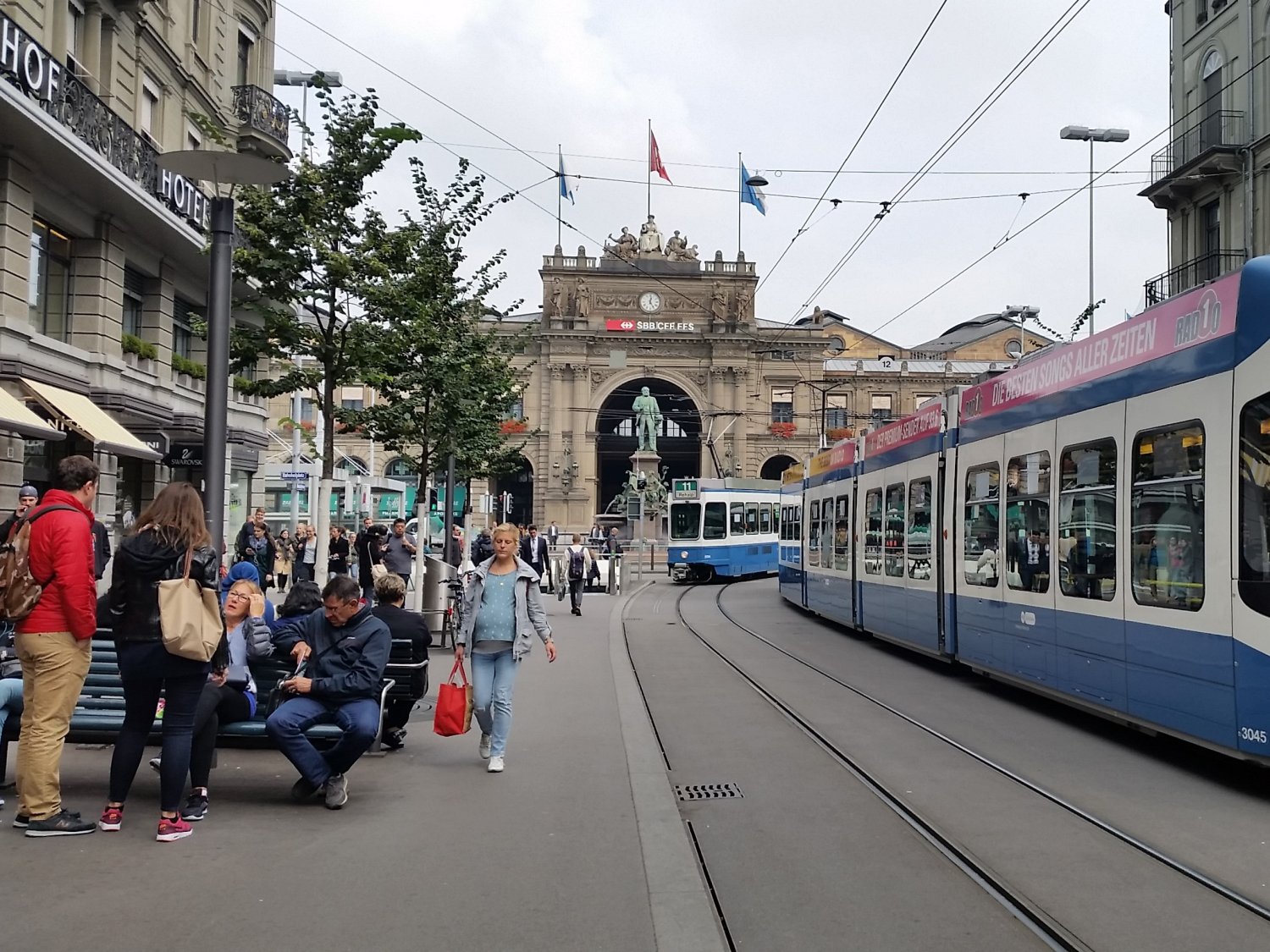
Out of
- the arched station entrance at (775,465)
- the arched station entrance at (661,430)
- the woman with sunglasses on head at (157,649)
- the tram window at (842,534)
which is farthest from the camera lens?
the arched station entrance at (775,465)

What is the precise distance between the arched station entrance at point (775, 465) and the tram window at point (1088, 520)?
67.8 m

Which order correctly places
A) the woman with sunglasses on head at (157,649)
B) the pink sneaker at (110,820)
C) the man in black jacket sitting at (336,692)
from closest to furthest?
the woman with sunglasses on head at (157,649), the pink sneaker at (110,820), the man in black jacket sitting at (336,692)

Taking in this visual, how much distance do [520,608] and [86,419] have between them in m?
11.9

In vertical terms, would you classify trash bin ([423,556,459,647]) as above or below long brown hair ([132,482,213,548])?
below

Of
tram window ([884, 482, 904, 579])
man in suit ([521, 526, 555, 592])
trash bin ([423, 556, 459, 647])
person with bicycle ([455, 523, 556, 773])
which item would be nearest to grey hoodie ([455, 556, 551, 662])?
person with bicycle ([455, 523, 556, 773])

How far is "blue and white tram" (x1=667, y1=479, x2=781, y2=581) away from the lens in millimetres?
38219

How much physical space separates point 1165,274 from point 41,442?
23.7 meters

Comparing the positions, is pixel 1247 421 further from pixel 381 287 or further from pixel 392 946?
pixel 381 287

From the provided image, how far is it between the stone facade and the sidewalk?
30.6 feet

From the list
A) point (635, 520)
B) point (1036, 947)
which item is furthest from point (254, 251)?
point (635, 520)

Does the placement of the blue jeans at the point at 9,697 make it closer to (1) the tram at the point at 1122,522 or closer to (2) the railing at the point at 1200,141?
(1) the tram at the point at 1122,522

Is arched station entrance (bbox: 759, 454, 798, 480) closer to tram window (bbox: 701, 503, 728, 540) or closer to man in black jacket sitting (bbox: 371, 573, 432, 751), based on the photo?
tram window (bbox: 701, 503, 728, 540)

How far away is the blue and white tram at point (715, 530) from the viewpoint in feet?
125

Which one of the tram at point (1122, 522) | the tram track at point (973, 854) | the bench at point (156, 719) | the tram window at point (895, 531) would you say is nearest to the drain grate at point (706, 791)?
the tram track at point (973, 854)
